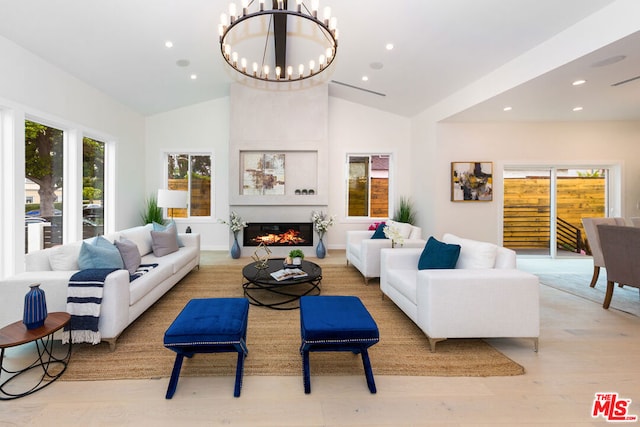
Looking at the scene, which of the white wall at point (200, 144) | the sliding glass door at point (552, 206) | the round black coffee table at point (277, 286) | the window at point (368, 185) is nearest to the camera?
the round black coffee table at point (277, 286)

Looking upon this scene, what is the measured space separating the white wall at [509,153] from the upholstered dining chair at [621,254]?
2.28m

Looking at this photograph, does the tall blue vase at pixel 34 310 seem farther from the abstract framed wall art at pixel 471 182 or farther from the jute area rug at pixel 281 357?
the abstract framed wall art at pixel 471 182

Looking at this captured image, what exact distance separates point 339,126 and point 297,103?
1.11 metres

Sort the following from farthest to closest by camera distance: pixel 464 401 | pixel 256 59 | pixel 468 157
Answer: pixel 468 157
pixel 256 59
pixel 464 401

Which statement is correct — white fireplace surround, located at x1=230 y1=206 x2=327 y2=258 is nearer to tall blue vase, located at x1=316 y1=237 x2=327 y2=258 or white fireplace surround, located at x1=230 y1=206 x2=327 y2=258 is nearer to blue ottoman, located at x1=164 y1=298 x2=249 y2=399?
tall blue vase, located at x1=316 y1=237 x2=327 y2=258

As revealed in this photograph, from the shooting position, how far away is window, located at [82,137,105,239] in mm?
4859

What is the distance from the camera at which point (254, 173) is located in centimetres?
617

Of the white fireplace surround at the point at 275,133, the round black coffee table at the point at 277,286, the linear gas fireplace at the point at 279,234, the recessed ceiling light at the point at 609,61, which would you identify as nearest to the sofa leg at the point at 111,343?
the round black coffee table at the point at 277,286

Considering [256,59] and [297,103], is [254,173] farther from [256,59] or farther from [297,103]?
[256,59]

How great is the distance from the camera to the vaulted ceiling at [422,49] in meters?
2.96

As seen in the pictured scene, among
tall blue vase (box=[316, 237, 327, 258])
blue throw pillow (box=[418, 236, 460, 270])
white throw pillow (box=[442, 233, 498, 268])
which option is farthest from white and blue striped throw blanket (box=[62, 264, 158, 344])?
tall blue vase (box=[316, 237, 327, 258])

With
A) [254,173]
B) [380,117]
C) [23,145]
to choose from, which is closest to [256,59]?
[254,173]

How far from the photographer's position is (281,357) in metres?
2.27

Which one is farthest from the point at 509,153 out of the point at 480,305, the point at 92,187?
the point at 92,187
